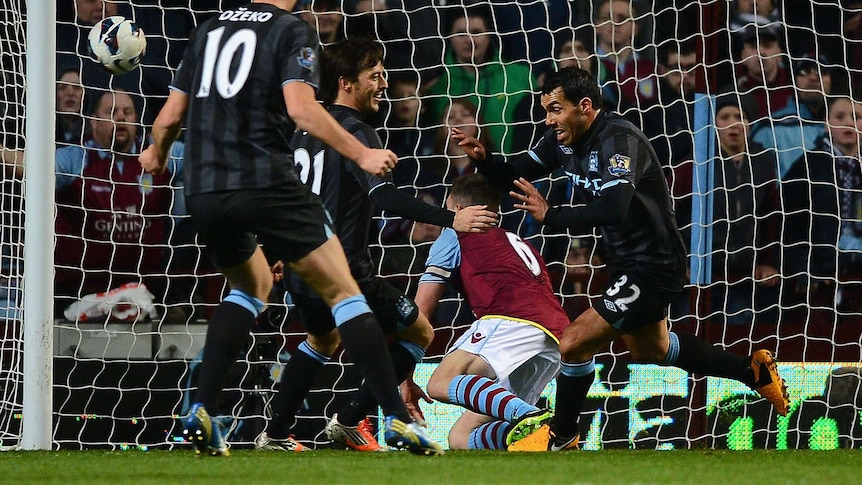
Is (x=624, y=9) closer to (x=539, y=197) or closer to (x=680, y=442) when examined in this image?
(x=680, y=442)

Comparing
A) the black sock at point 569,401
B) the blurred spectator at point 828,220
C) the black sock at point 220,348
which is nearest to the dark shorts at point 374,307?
the black sock at point 569,401

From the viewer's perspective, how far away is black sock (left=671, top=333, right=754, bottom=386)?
5.36m

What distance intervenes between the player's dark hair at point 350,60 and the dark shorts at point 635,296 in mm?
1291

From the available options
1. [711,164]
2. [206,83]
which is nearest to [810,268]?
[711,164]

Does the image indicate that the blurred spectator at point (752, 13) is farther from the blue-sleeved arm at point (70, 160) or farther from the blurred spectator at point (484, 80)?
the blue-sleeved arm at point (70, 160)

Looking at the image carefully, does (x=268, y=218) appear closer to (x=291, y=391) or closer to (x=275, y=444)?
(x=291, y=391)

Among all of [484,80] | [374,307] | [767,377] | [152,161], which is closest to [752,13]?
[484,80]

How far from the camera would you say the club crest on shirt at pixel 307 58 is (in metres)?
3.78

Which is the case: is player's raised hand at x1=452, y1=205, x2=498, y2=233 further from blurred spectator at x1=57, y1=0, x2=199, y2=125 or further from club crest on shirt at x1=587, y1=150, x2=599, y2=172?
blurred spectator at x1=57, y1=0, x2=199, y2=125

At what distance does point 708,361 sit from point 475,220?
147cm

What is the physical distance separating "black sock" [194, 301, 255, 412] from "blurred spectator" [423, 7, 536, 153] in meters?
3.58

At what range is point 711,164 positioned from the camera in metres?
6.72

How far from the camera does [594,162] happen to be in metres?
4.98

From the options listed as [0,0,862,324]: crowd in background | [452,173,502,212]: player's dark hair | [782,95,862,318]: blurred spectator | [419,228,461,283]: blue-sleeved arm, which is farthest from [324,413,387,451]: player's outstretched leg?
[782,95,862,318]: blurred spectator
